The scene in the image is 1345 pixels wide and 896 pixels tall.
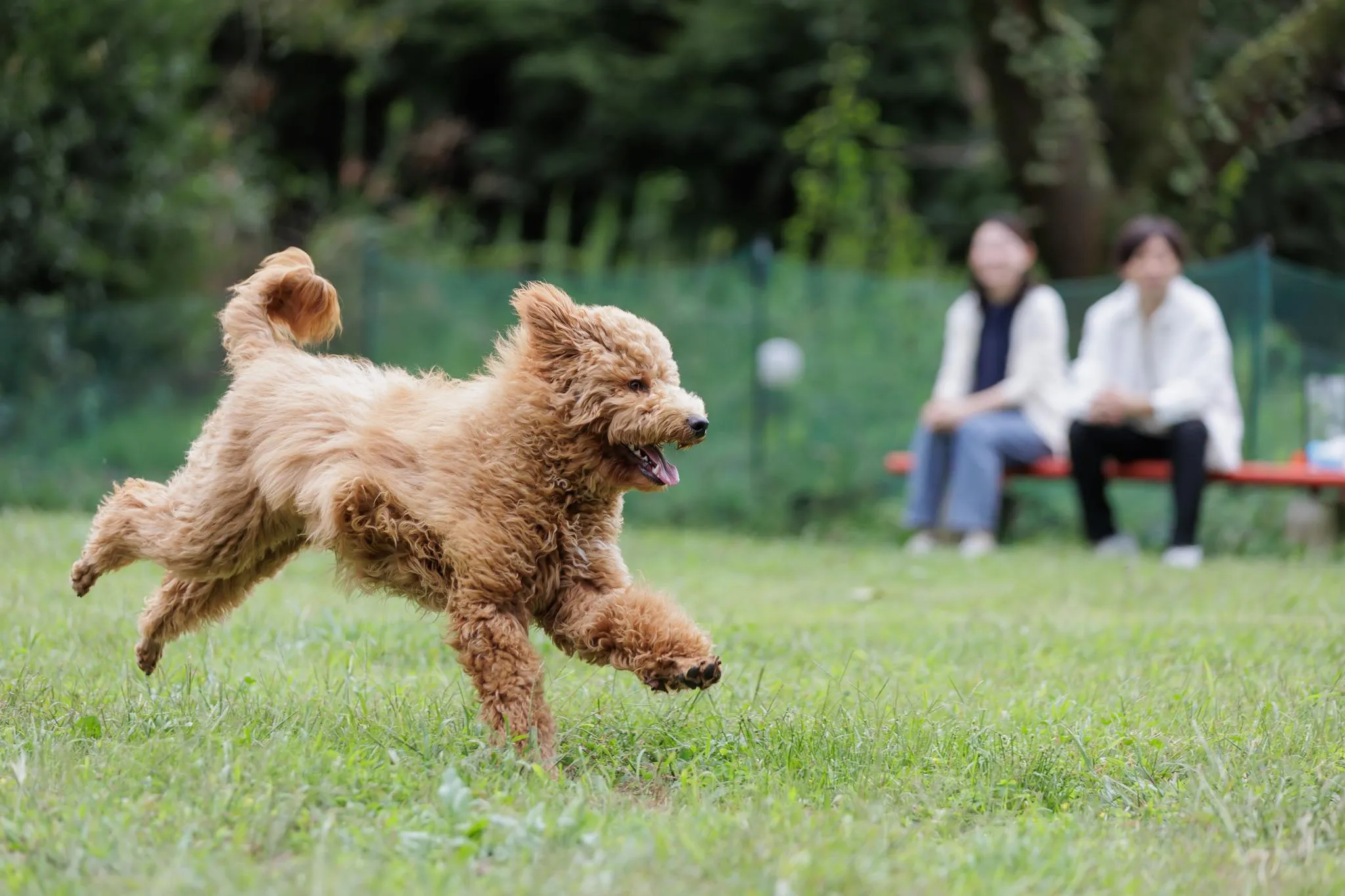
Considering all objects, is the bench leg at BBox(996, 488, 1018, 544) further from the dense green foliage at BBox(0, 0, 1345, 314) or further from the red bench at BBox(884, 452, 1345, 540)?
the dense green foliage at BBox(0, 0, 1345, 314)

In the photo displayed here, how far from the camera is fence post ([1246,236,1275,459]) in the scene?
9492 mm

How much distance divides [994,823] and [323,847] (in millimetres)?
1464

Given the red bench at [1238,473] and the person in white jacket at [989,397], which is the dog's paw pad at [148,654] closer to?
the person in white jacket at [989,397]

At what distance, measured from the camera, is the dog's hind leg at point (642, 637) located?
3.50 metres

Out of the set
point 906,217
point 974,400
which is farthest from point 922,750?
point 906,217

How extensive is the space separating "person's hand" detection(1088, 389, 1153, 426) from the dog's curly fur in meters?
5.25

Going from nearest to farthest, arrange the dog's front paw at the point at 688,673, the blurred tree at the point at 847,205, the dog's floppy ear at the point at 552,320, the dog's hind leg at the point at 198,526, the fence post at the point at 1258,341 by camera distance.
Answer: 1. the dog's front paw at the point at 688,673
2. the dog's floppy ear at the point at 552,320
3. the dog's hind leg at the point at 198,526
4. the fence post at the point at 1258,341
5. the blurred tree at the point at 847,205

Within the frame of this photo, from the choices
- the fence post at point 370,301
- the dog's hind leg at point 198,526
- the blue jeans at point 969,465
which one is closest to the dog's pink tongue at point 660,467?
the dog's hind leg at point 198,526

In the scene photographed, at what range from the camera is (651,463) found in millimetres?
3861

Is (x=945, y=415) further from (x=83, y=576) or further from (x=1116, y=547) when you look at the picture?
(x=83, y=576)

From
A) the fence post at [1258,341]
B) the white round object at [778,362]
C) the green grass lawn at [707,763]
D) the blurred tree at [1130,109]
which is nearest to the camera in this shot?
the green grass lawn at [707,763]

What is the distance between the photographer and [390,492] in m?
3.79

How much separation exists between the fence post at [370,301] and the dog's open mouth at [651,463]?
7661 mm

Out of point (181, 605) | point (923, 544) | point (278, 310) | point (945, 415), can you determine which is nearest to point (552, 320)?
point (278, 310)
